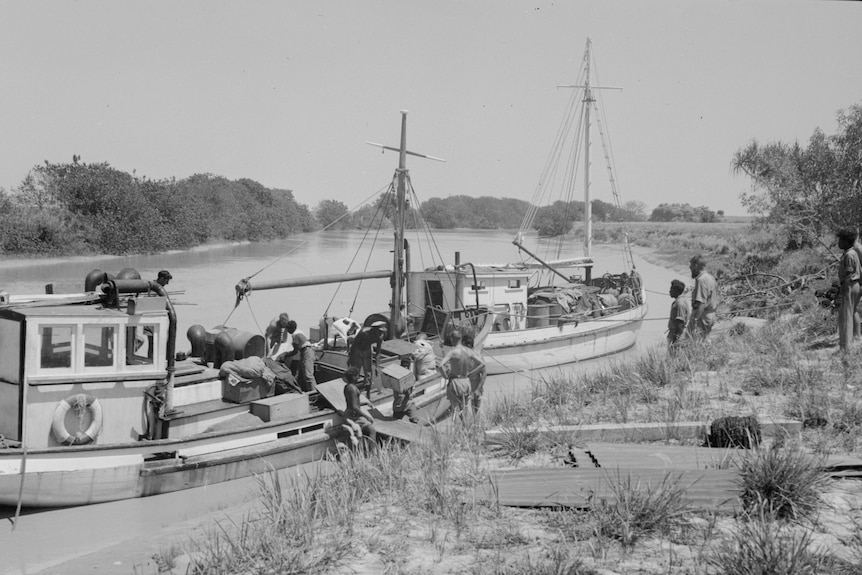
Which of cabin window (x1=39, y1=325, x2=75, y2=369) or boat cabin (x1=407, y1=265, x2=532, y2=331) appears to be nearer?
cabin window (x1=39, y1=325, x2=75, y2=369)

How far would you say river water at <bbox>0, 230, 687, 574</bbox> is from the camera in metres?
8.55

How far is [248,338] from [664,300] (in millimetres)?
29852

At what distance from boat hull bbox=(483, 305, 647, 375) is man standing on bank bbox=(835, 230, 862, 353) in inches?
348

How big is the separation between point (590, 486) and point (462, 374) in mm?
4859

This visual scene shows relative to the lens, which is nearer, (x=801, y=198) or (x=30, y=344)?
(x=30, y=344)

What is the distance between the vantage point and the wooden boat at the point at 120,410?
9.40 m

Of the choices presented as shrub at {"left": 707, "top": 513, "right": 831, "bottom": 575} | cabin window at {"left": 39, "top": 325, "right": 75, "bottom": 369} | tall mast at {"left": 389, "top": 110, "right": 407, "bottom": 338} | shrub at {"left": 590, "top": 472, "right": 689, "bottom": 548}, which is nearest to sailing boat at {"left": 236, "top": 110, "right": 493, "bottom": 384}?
tall mast at {"left": 389, "top": 110, "right": 407, "bottom": 338}

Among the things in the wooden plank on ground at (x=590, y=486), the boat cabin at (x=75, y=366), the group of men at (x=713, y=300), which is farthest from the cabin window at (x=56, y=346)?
the group of men at (x=713, y=300)

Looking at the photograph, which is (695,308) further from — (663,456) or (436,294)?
(436,294)

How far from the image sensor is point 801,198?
30.3 m

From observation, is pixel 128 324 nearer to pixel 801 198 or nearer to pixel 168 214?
pixel 801 198

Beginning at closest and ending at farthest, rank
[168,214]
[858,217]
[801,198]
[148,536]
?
1. [148,536]
2. [858,217]
3. [801,198]
4. [168,214]

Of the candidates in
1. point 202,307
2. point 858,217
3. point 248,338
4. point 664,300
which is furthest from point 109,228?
point 858,217

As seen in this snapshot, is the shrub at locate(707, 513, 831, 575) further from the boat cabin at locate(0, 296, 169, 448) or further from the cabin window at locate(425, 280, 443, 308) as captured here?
the cabin window at locate(425, 280, 443, 308)
